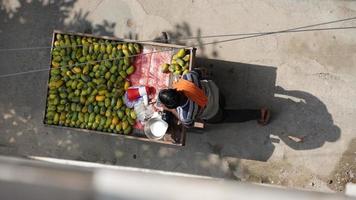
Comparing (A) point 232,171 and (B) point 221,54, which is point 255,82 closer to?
(B) point 221,54

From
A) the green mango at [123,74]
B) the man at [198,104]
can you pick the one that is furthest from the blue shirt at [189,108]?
the green mango at [123,74]

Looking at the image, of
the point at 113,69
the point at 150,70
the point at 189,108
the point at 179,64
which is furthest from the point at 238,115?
the point at 113,69

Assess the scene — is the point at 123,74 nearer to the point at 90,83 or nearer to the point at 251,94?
the point at 90,83

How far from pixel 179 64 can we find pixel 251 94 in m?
0.99

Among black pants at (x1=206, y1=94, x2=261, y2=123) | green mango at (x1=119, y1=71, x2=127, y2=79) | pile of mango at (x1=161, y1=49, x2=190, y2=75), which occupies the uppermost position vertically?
pile of mango at (x1=161, y1=49, x2=190, y2=75)

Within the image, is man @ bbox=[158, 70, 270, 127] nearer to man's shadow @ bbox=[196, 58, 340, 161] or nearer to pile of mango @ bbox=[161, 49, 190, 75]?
man's shadow @ bbox=[196, 58, 340, 161]

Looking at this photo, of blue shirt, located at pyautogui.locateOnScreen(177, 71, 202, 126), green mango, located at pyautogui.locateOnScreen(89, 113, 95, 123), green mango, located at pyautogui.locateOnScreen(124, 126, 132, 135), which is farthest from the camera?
green mango, located at pyautogui.locateOnScreen(89, 113, 95, 123)

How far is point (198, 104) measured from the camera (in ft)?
14.7

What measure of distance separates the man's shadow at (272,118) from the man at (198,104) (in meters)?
0.18

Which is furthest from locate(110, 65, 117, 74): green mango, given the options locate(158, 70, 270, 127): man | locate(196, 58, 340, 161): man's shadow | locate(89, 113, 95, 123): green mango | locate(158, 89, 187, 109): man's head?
locate(158, 89, 187, 109): man's head

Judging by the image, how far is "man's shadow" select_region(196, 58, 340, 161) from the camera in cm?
555

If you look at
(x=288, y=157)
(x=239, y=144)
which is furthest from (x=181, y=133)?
(x=288, y=157)

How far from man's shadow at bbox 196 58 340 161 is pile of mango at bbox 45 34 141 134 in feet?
3.33

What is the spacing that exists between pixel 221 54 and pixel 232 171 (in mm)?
1403
